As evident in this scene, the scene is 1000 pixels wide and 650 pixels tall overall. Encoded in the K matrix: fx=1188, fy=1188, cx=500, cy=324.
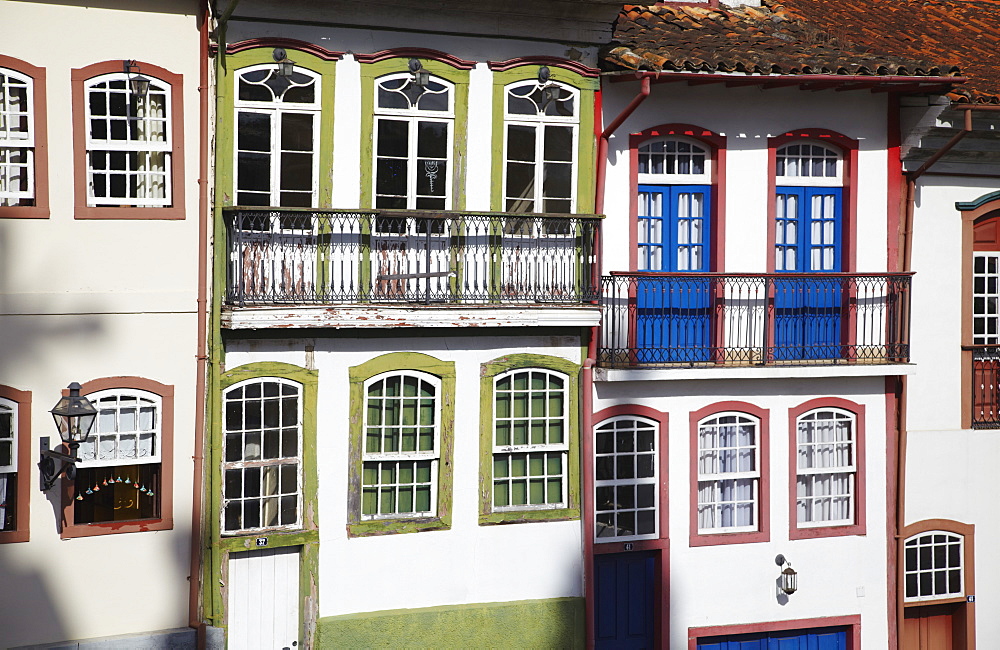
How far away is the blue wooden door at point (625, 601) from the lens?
44.2ft

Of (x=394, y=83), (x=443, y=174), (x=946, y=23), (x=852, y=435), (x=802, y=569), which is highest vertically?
(x=946, y=23)

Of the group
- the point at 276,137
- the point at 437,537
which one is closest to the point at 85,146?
the point at 276,137

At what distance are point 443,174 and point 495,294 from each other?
138 cm

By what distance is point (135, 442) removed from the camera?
11.7 m

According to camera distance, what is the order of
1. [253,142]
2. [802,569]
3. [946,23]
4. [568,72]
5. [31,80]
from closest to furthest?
[31,80]
[253,142]
[568,72]
[802,569]
[946,23]

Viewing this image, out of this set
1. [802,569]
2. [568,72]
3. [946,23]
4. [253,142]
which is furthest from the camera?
[946,23]

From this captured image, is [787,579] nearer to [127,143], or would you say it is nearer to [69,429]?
[69,429]

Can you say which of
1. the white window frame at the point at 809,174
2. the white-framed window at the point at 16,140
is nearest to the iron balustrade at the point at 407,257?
the white-framed window at the point at 16,140

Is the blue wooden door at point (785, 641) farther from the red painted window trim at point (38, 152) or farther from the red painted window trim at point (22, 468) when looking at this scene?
the red painted window trim at point (38, 152)

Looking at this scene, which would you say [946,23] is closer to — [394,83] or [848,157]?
[848,157]

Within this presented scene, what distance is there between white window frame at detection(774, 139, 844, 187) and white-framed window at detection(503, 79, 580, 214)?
8.55 feet

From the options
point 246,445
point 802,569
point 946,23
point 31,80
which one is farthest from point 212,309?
point 946,23

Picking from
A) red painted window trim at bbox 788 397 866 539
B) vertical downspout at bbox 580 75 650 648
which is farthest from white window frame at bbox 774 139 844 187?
red painted window trim at bbox 788 397 866 539

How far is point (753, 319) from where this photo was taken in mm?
13672
